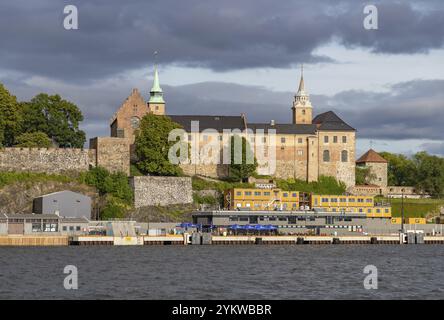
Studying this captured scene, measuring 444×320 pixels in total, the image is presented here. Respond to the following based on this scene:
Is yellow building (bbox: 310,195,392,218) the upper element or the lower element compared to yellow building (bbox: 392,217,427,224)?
upper

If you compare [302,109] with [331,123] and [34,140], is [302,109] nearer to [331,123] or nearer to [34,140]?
[331,123]

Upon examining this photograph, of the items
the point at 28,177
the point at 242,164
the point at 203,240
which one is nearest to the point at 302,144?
the point at 242,164

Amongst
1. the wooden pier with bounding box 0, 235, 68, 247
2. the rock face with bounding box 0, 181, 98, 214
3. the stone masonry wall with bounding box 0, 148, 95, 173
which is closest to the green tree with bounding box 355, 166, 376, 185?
the stone masonry wall with bounding box 0, 148, 95, 173

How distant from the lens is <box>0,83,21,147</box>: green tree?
104 m

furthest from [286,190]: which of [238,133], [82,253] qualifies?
[82,253]

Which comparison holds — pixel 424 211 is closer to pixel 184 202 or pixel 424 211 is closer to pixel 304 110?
pixel 304 110

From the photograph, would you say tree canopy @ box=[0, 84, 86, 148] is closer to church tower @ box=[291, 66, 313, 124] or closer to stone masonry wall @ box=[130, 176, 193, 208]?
stone masonry wall @ box=[130, 176, 193, 208]

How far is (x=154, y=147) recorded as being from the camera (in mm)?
107188

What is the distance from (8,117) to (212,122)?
2538 cm

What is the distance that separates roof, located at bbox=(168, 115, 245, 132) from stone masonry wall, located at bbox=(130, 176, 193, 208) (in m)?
12.4

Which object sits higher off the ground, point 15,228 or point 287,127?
point 287,127

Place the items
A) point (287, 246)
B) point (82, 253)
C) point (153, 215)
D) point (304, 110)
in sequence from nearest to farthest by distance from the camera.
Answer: point (82, 253)
point (287, 246)
point (153, 215)
point (304, 110)
